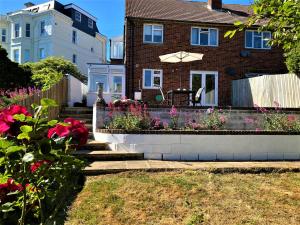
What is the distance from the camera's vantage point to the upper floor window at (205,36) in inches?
854

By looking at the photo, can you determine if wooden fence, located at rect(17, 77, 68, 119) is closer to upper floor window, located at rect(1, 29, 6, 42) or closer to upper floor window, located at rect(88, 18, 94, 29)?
upper floor window, located at rect(1, 29, 6, 42)

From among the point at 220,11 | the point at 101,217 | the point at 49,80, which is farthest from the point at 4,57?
the point at 101,217

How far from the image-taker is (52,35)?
120 ft

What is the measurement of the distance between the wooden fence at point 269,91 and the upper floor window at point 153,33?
538cm

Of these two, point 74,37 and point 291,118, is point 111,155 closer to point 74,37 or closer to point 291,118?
point 291,118

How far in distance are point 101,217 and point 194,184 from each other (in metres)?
1.89

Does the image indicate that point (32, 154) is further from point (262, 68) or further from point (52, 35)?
point (52, 35)

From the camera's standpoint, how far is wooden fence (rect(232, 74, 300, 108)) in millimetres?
16531


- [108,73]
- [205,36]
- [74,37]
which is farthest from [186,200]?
[74,37]

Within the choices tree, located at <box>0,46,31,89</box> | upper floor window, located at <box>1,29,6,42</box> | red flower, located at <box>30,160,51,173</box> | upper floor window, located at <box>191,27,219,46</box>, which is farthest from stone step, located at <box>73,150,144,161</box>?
upper floor window, located at <box>1,29,6,42</box>

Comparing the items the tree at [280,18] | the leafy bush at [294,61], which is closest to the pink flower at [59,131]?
the tree at [280,18]

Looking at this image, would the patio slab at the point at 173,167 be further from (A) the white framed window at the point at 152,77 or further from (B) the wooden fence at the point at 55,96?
(A) the white framed window at the point at 152,77

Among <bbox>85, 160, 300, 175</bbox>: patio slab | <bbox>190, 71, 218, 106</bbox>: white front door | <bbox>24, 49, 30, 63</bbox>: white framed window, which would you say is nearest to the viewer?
<bbox>85, 160, 300, 175</bbox>: patio slab

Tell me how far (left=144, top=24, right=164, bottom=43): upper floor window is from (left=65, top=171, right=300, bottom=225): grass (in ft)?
50.4
